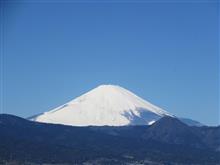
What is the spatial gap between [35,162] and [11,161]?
8099 millimetres

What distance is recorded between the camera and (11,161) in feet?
630

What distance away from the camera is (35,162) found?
647ft

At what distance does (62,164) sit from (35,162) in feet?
25.4

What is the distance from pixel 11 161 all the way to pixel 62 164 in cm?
1522

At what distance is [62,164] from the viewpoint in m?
198
